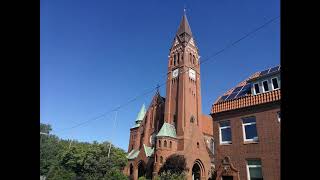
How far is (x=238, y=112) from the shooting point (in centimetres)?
2080

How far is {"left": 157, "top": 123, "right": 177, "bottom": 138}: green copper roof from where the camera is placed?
51.8m

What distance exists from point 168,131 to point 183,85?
997 centimetres

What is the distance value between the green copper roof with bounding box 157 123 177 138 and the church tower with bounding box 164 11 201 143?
2.58ft

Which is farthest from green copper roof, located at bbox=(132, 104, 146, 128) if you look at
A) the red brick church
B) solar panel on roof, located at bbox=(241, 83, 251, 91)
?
solar panel on roof, located at bbox=(241, 83, 251, 91)

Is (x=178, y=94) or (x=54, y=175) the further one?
(x=178, y=94)

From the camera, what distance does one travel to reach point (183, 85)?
57.2 metres

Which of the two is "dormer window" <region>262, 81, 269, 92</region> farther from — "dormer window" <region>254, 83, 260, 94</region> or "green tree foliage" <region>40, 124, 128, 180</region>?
"green tree foliage" <region>40, 124, 128, 180</region>

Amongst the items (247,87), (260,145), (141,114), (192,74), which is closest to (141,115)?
(141,114)

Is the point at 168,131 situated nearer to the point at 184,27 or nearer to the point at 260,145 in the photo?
the point at 184,27
